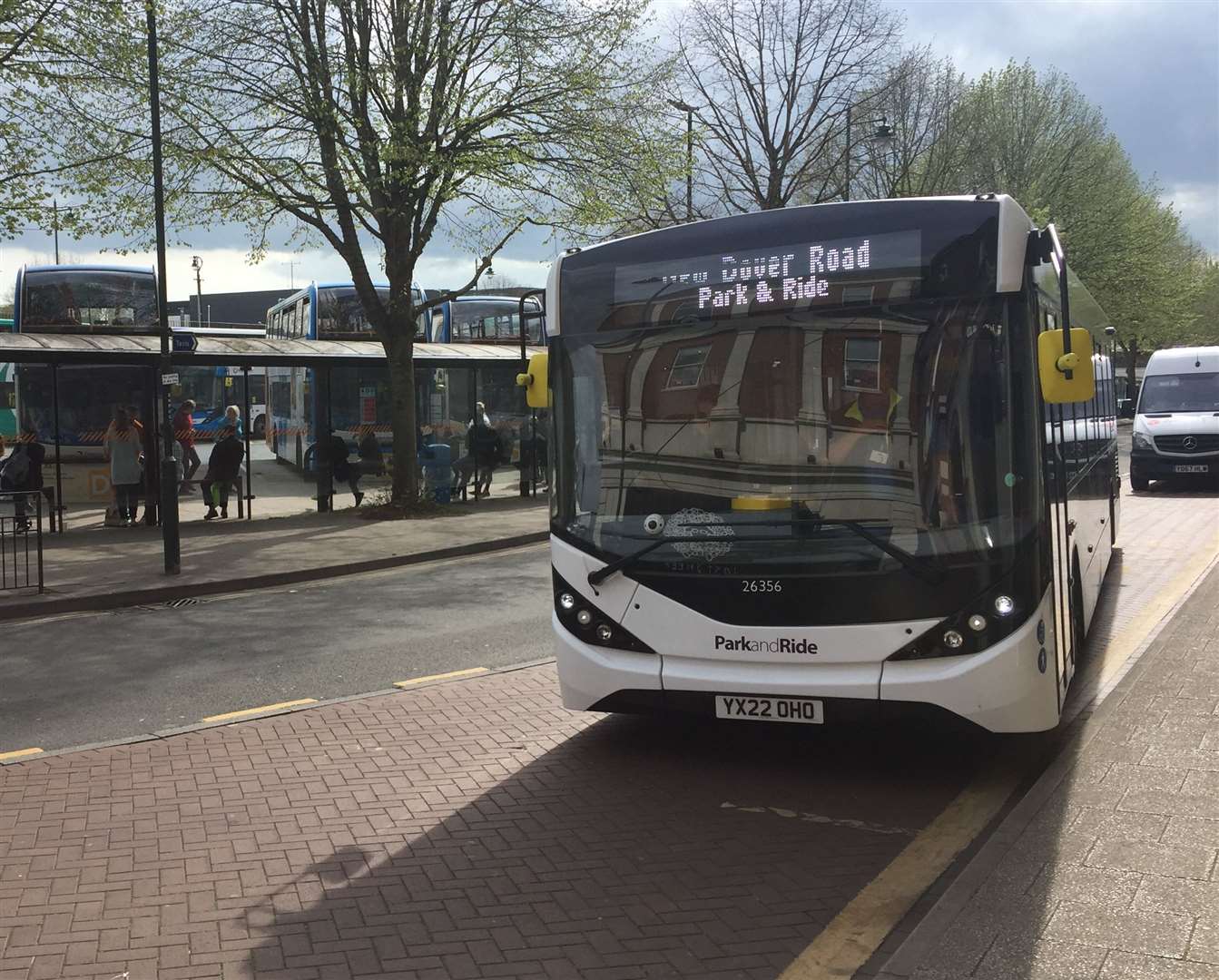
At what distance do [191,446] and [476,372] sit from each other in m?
5.40

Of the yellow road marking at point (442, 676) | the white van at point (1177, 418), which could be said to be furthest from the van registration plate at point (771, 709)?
the white van at point (1177, 418)

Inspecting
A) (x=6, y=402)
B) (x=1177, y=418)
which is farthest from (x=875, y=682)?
(x=6, y=402)

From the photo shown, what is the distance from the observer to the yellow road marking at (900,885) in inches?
157

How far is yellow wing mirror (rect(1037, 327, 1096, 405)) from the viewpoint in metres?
5.63

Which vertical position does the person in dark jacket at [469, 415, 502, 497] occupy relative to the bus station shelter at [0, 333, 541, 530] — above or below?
below

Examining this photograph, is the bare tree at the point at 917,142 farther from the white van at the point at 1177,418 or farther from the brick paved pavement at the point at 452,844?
the brick paved pavement at the point at 452,844

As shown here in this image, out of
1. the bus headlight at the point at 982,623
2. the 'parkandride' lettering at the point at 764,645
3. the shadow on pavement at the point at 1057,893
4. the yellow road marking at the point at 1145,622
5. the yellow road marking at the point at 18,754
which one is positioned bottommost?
the yellow road marking at the point at 18,754

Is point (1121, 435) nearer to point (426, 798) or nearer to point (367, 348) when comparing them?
point (367, 348)

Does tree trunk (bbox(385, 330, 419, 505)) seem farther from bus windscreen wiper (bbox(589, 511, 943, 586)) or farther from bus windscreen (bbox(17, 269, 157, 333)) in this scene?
bus windscreen wiper (bbox(589, 511, 943, 586))

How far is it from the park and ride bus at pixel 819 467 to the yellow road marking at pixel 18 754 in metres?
2.94

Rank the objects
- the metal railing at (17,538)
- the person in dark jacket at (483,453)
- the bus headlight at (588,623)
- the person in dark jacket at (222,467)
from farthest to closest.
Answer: the person in dark jacket at (483,453) → the person in dark jacket at (222,467) → the metal railing at (17,538) → the bus headlight at (588,623)

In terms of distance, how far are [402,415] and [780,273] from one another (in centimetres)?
1480

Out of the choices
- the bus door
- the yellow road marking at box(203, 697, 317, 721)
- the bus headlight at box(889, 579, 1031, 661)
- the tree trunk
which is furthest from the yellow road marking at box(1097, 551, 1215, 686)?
the tree trunk

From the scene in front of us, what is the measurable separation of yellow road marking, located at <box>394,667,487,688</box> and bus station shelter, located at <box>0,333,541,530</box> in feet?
31.8
